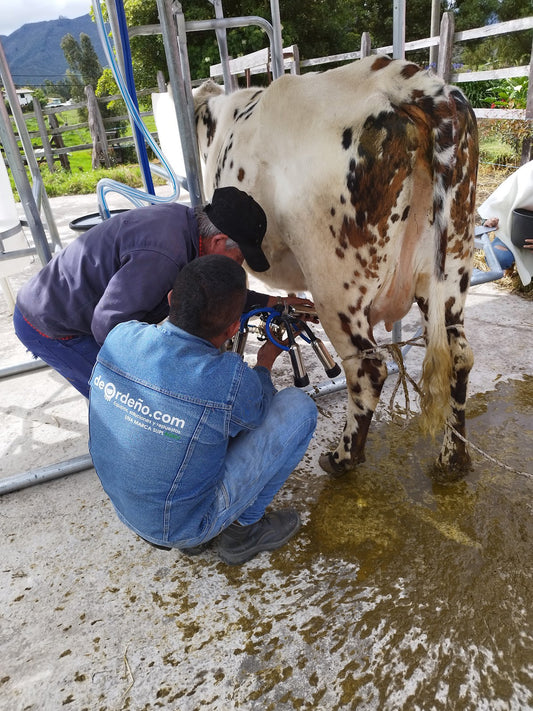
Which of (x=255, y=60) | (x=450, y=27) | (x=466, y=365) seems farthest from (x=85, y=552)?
(x=450, y=27)

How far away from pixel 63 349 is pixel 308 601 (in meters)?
1.52

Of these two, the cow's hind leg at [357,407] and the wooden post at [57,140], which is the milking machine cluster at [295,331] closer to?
the cow's hind leg at [357,407]

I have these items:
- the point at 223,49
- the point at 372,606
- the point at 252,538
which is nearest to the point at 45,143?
the point at 223,49

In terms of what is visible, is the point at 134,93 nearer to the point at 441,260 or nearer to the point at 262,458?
the point at 441,260

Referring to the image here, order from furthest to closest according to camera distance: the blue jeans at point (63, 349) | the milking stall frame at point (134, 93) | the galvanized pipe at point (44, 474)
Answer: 1. the galvanized pipe at point (44, 474)
2. the blue jeans at point (63, 349)
3. the milking stall frame at point (134, 93)

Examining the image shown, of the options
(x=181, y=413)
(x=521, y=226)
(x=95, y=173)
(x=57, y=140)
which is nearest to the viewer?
(x=181, y=413)

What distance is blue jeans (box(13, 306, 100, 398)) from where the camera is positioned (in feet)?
7.47

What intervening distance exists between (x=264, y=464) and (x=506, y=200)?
3.13 metres

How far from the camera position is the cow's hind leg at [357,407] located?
216cm

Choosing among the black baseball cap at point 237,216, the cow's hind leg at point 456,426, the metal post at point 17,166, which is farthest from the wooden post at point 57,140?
the cow's hind leg at point 456,426

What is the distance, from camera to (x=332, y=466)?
2355 mm

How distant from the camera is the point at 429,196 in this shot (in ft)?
6.27

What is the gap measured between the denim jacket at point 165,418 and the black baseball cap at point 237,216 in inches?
22.3

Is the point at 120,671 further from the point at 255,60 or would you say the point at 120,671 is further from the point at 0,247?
the point at 255,60
